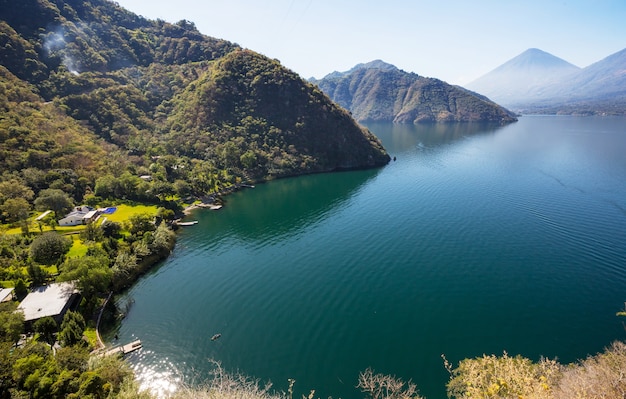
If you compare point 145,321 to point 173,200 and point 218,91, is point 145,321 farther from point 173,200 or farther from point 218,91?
point 218,91

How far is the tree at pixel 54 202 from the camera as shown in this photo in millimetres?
61188

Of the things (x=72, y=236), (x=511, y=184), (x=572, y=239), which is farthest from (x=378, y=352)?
(x=511, y=184)

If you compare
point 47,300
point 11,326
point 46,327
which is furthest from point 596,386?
point 47,300

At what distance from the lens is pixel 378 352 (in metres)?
33.8

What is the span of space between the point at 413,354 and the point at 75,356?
3338cm

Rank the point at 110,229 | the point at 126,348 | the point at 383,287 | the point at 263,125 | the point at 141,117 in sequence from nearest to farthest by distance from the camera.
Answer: the point at 126,348 < the point at 383,287 < the point at 110,229 < the point at 263,125 < the point at 141,117

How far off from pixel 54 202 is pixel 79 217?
263 inches

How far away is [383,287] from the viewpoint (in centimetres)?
4500

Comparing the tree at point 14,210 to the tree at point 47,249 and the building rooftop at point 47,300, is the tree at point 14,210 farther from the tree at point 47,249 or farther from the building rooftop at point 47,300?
the building rooftop at point 47,300

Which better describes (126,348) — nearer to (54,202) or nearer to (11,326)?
(11,326)

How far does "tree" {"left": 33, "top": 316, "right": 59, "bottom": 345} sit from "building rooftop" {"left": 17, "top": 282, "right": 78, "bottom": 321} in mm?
2454

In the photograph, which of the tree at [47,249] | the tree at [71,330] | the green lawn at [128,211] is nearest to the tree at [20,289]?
A: the tree at [47,249]

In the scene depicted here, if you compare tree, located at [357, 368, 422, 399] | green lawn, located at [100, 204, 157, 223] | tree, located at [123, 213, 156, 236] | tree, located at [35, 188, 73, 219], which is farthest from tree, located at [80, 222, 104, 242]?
tree, located at [357, 368, 422, 399]

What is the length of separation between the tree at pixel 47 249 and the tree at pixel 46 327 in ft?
51.7
